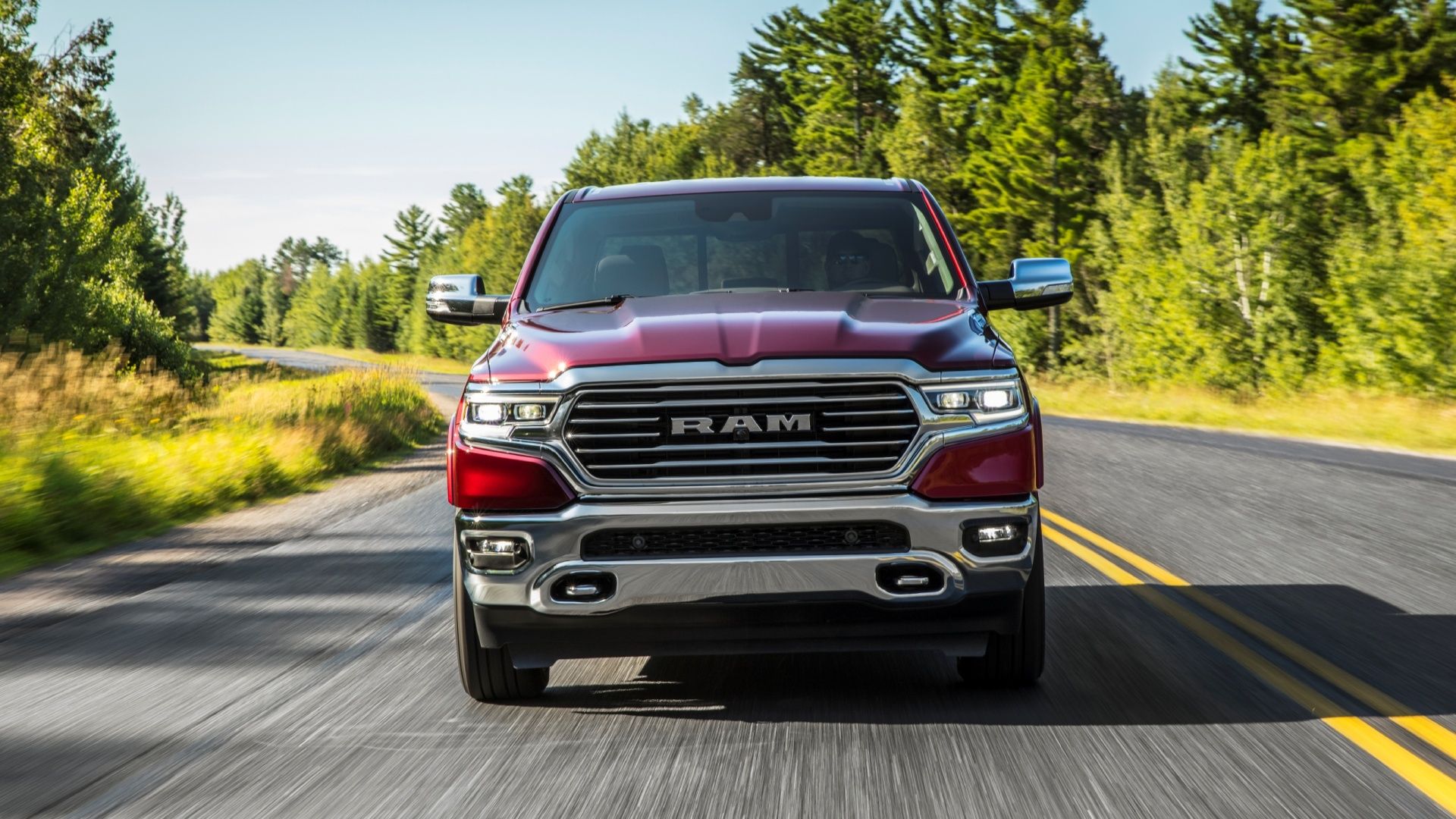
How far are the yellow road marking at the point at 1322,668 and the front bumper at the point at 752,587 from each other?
1389 mm

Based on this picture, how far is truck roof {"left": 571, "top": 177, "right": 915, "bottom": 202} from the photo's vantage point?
247 inches

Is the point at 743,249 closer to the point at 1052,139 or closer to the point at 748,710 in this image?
the point at 748,710

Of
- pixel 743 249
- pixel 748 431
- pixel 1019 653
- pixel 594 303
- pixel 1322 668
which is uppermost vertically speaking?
pixel 743 249

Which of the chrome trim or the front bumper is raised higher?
the chrome trim

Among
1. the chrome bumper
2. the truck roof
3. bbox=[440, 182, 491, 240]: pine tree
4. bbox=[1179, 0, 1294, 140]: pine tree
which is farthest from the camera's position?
bbox=[440, 182, 491, 240]: pine tree

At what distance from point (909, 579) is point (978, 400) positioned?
65 centimetres

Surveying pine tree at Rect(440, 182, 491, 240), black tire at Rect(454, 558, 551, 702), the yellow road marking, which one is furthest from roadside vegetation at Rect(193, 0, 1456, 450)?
pine tree at Rect(440, 182, 491, 240)

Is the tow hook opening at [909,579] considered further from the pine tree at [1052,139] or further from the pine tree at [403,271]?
the pine tree at [403,271]

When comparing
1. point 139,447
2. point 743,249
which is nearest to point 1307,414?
point 139,447

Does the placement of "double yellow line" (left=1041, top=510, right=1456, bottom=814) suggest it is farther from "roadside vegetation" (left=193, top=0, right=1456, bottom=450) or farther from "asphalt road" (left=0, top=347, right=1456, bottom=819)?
"roadside vegetation" (left=193, top=0, right=1456, bottom=450)

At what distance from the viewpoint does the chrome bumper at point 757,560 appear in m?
4.28

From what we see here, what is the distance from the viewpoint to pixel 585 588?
4.34 metres

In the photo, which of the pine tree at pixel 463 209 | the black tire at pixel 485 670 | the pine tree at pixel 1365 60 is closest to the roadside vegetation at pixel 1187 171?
the pine tree at pixel 1365 60

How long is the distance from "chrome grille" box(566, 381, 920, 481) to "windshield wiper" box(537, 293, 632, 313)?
114cm
